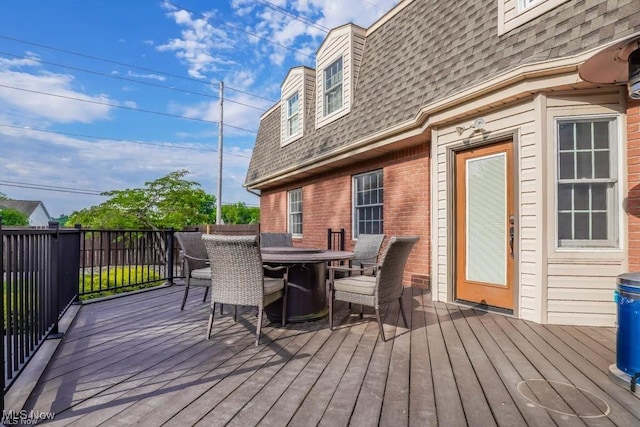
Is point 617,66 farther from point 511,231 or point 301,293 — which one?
point 301,293

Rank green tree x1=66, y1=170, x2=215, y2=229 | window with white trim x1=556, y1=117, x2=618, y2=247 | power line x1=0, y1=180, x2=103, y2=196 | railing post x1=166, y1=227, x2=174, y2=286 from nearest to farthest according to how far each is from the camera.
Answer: window with white trim x1=556, y1=117, x2=618, y2=247 < railing post x1=166, y1=227, x2=174, y2=286 < green tree x1=66, y1=170, x2=215, y2=229 < power line x1=0, y1=180, x2=103, y2=196

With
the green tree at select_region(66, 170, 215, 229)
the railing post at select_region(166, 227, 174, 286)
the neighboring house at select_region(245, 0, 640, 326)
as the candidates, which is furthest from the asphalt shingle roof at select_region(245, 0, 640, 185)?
the green tree at select_region(66, 170, 215, 229)

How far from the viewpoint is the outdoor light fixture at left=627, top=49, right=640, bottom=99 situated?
2.24 meters

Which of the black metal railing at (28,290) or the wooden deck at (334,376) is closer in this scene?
the wooden deck at (334,376)

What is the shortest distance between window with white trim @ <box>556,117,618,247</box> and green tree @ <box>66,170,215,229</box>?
12068mm

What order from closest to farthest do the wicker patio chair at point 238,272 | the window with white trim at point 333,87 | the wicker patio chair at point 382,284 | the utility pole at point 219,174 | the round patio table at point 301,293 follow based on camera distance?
the wicker patio chair at point 238,272, the wicker patio chair at point 382,284, the round patio table at point 301,293, the window with white trim at point 333,87, the utility pole at point 219,174

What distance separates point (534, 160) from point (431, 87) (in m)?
1.78

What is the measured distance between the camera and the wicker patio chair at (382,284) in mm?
2973

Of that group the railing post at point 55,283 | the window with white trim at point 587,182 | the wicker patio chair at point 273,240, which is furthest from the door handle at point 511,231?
the railing post at point 55,283

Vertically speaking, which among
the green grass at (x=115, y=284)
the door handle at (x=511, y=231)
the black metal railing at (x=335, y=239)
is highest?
the door handle at (x=511, y=231)

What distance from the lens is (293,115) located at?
8.63 meters

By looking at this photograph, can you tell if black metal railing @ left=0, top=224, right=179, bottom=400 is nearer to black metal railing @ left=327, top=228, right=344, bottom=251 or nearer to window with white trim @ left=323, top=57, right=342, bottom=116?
black metal railing @ left=327, top=228, right=344, bottom=251

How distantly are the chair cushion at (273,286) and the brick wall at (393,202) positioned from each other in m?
2.77

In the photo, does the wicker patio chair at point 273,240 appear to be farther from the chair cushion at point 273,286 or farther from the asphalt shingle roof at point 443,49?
the chair cushion at point 273,286
